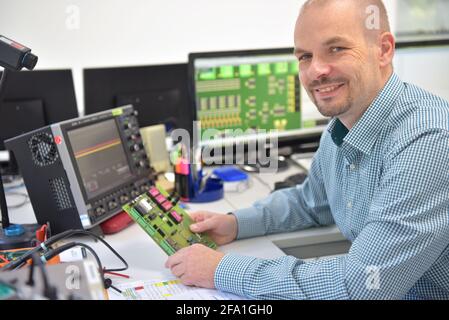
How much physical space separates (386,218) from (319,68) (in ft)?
1.37

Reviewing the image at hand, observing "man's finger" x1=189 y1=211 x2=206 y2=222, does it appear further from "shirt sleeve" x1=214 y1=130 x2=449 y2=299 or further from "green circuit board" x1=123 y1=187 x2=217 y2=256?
"shirt sleeve" x1=214 y1=130 x2=449 y2=299

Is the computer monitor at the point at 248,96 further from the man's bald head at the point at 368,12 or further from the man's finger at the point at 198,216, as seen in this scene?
the man's bald head at the point at 368,12

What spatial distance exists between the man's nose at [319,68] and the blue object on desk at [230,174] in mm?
796

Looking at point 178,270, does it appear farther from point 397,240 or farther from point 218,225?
point 397,240

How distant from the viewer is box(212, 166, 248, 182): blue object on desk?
2.02 m

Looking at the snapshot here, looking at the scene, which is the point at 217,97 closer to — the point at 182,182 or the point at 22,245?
the point at 182,182

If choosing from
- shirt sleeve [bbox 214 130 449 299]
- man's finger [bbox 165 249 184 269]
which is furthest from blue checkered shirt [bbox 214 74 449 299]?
man's finger [bbox 165 249 184 269]

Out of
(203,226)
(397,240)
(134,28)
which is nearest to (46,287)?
(397,240)

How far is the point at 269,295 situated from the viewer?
3.71ft

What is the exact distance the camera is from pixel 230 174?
2.05 meters

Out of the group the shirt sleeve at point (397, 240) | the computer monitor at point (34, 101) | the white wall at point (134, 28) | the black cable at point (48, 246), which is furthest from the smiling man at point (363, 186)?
the white wall at point (134, 28)
